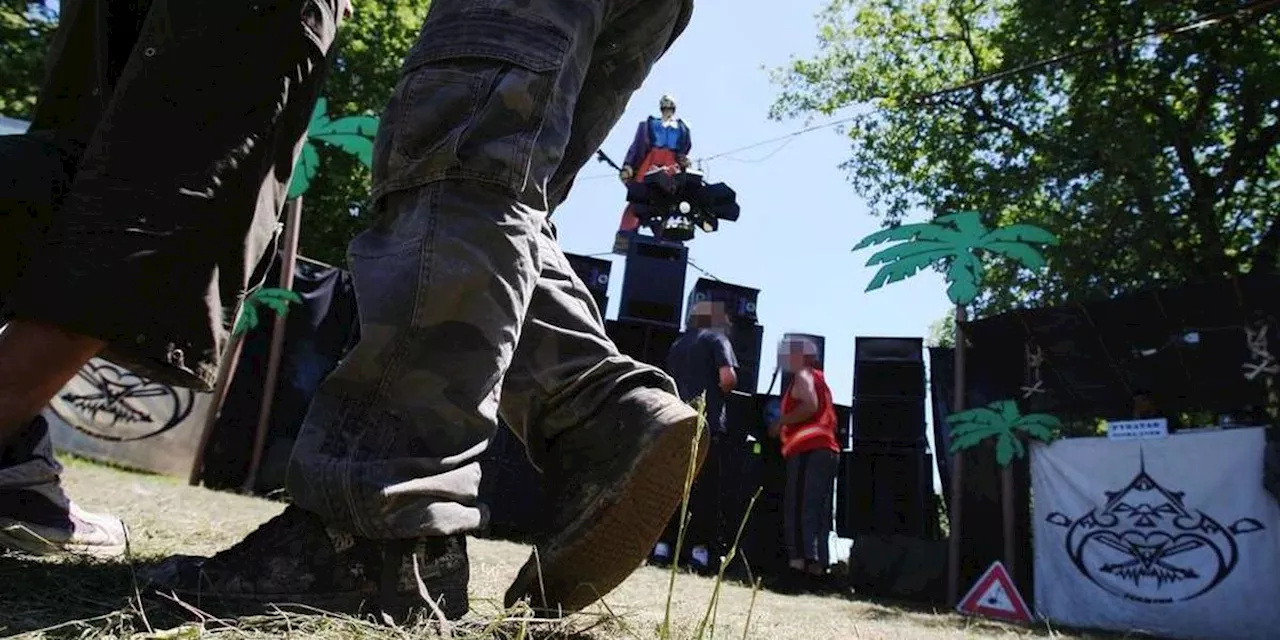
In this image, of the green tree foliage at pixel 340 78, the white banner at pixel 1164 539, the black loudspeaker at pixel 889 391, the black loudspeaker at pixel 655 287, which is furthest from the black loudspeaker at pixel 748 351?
the green tree foliage at pixel 340 78

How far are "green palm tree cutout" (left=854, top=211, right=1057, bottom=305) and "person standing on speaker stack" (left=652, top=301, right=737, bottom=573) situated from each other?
182 centimetres

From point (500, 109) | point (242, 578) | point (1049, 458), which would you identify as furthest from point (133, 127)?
point (1049, 458)

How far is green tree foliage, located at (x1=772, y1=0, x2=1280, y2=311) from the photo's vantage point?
459 inches

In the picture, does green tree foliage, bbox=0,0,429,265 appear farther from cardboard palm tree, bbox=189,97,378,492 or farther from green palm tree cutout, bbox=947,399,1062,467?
green palm tree cutout, bbox=947,399,1062,467

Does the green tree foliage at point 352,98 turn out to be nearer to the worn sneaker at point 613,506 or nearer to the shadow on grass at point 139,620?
the shadow on grass at point 139,620

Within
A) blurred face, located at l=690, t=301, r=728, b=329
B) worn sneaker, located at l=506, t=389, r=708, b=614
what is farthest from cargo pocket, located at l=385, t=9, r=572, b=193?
blurred face, located at l=690, t=301, r=728, b=329

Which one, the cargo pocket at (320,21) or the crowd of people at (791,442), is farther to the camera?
the crowd of people at (791,442)

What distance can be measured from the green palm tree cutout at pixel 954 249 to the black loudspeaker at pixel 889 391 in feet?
3.72

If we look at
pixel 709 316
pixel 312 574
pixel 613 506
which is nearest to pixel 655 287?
pixel 709 316

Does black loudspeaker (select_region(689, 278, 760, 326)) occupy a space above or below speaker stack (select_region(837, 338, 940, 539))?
above

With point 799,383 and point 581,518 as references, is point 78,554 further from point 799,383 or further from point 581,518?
point 799,383

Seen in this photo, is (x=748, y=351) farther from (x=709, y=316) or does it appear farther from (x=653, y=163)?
(x=709, y=316)

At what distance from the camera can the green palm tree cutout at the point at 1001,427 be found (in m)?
6.27

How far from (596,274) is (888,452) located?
3.29m
